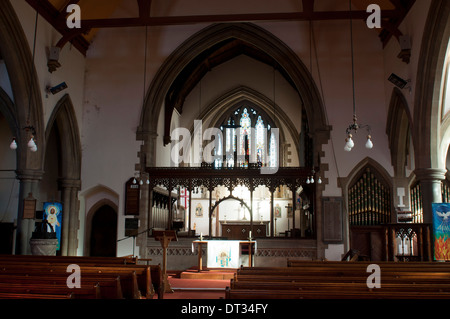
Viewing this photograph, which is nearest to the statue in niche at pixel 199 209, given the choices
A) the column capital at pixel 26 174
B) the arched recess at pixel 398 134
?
the column capital at pixel 26 174

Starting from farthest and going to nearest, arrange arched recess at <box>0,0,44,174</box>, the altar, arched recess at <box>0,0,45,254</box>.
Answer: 1. the altar
2. arched recess at <box>0,0,45,254</box>
3. arched recess at <box>0,0,44,174</box>

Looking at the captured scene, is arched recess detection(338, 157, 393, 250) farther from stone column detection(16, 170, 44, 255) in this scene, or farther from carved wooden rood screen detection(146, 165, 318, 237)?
stone column detection(16, 170, 44, 255)

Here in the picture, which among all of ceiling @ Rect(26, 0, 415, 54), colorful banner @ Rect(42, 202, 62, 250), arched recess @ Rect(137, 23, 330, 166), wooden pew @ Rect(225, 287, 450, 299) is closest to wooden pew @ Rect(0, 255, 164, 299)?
wooden pew @ Rect(225, 287, 450, 299)

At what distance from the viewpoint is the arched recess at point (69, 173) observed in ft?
41.7

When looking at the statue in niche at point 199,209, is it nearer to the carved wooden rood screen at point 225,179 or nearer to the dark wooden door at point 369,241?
the carved wooden rood screen at point 225,179

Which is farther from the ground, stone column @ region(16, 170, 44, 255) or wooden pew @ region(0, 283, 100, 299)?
stone column @ region(16, 170, 44, 255)

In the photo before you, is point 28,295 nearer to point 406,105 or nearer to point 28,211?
point 28,211

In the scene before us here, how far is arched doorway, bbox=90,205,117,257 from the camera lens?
13.6m

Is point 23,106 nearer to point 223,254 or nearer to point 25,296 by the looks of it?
point 223,254

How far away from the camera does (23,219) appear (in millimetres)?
10586

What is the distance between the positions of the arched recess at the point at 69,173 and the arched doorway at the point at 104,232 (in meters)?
0.75

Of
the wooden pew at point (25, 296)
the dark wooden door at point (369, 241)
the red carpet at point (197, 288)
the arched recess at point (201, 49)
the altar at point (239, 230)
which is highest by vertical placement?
the arched recess at point (201, 49)

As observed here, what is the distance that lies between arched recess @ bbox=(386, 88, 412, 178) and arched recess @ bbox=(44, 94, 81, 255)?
8592 millimetres

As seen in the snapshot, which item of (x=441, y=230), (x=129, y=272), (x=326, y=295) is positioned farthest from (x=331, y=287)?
(x=441, y=230)
